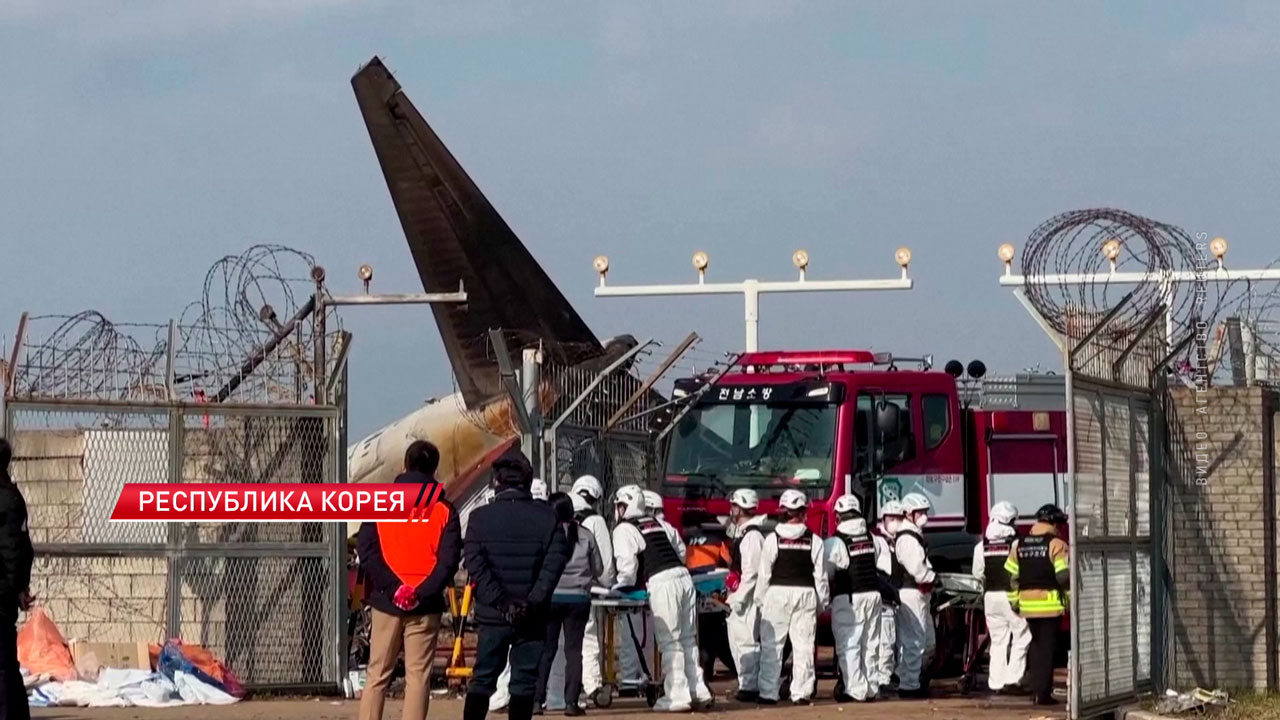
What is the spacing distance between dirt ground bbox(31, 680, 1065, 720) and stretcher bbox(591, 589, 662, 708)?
0.14 meters

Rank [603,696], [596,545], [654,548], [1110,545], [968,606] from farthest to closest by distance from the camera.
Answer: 1. [968,606]
2. [603,696]
3. [654,548]
4. [596,545]
5. [1110,545]

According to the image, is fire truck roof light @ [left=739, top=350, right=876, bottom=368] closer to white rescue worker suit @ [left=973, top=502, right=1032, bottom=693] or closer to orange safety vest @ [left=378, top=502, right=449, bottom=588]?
white rescue worker suit @ [left=973, top=502, right=1032, bottom=693]

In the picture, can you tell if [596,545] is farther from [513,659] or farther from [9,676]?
[9,676]

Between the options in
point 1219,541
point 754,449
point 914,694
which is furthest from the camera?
point 754,449

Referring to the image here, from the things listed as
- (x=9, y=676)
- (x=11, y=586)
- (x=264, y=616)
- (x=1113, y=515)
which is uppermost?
(x=1113, y=515)

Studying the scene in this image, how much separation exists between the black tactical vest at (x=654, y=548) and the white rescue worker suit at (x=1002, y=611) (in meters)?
2.83

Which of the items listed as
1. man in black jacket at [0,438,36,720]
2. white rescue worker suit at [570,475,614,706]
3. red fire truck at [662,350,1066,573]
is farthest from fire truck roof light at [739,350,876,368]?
man in black jacket at [0,438,36,720]

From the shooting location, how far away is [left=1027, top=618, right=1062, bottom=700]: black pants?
1559cm

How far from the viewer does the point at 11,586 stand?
11.3 meters

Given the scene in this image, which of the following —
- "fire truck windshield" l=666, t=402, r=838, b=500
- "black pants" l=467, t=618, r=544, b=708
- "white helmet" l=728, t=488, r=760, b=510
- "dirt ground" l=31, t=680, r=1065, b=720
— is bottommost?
"dirt ground" l=31, t=680, r=1065, b=720

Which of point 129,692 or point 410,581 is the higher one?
point 410,581

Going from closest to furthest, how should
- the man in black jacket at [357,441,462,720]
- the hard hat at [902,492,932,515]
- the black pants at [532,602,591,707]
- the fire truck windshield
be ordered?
the man in black jacket at [357,441,462,720] < the black pants at [532,602,591,707] < the hard hat at [902,492,932,515] < the fire truck windshield

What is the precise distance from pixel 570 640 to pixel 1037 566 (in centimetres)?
381

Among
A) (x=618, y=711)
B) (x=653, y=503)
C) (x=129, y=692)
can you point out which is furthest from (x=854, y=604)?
(x=129, y=692)
